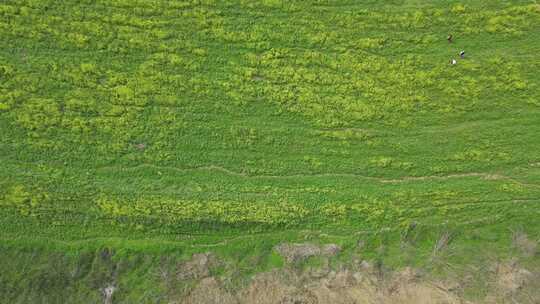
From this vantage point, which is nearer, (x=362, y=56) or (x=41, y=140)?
(x=41, y=140)

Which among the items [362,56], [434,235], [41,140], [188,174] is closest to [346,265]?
[434,235]

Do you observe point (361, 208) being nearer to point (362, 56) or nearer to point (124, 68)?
point (362, 56)

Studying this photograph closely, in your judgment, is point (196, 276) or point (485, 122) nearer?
point (196, 276)

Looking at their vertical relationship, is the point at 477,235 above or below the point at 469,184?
below

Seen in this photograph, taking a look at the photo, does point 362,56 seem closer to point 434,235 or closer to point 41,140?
point 434,235

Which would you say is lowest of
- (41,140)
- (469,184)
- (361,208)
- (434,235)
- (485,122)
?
(434,235)

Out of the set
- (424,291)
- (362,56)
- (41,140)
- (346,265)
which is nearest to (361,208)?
(346,265)
